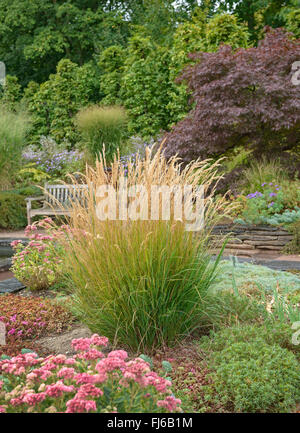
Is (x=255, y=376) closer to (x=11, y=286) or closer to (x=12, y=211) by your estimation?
(x=11, y=286)

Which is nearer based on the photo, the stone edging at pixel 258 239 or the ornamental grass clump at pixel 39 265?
the ornamental grass clump at pixel 39 265

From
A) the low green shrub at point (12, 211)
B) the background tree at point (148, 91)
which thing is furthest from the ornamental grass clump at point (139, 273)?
the background tree at point (148, 91)

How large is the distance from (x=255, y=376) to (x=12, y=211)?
7.80 meters

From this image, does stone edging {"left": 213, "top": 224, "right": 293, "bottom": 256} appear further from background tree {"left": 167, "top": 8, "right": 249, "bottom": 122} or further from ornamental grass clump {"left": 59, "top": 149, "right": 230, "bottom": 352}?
background tree {"left": 167, "top": 8, "right": 249, "bottom": 122}

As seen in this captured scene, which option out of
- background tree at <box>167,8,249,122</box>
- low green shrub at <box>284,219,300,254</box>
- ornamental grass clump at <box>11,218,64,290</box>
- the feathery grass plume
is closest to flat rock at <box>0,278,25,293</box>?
ornamental grass clump at <box>11,218,64,290</box>

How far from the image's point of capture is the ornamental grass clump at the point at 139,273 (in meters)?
2.85

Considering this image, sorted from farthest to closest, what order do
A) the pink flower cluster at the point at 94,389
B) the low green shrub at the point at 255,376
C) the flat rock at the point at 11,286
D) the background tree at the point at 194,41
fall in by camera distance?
the background tree at the point at 194,41, the flat rock at the point at 11,286, the low green shrub at the point at 255,376, the pink flower cluster at the point at 94,389

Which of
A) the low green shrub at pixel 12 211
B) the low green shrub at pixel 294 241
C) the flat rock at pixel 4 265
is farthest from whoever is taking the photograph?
the low green shrub at pixel 12 211

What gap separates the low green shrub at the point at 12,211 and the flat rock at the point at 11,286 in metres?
4.50

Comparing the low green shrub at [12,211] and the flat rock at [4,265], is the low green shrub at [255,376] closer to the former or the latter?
the flat rock at [4,265]

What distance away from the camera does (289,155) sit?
841 cm

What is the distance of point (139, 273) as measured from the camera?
285cm

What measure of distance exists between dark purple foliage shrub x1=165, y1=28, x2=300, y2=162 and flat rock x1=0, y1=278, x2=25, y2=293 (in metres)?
3.83

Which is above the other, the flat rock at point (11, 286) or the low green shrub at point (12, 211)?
the low green shrub at point (12, 211)
